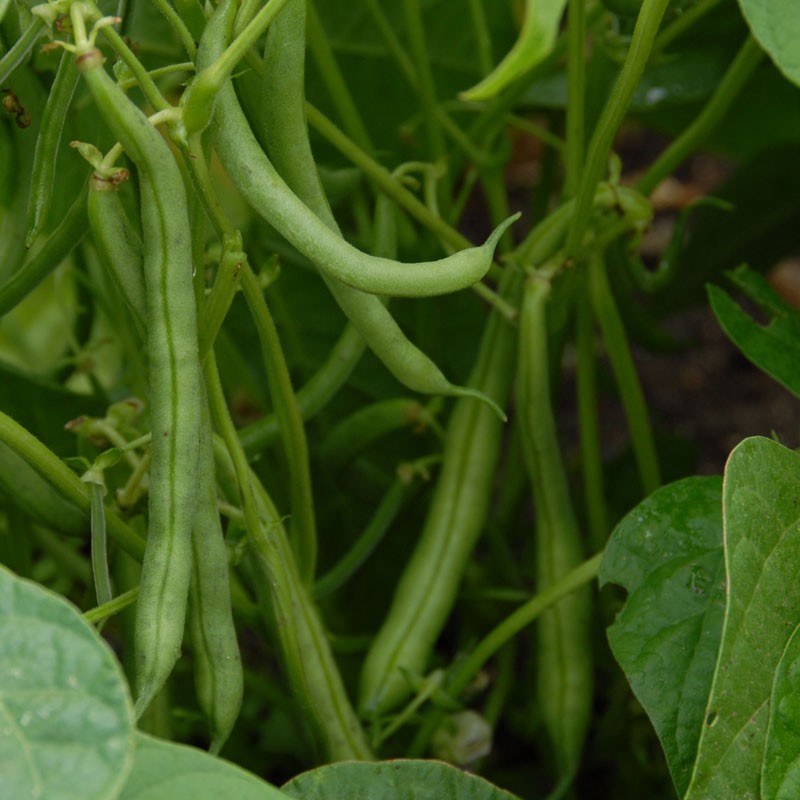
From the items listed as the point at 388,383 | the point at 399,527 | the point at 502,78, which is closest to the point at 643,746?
the point at 399,527

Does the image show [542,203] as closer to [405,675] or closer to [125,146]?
[405,675]

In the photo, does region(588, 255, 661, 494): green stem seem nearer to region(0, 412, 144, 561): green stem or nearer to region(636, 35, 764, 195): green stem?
region(636, 35, 764, 195): green stem

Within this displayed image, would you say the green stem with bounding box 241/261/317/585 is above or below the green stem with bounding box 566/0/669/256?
below

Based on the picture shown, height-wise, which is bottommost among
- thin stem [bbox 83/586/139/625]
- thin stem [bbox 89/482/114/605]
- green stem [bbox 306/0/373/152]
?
thin stem [bbox 83/586/139/625]

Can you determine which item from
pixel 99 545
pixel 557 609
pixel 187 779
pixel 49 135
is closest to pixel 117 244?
pixel 49 135

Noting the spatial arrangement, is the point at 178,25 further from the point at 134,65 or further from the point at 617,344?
the point at 617,344

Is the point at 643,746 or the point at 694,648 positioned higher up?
the point at 694,648

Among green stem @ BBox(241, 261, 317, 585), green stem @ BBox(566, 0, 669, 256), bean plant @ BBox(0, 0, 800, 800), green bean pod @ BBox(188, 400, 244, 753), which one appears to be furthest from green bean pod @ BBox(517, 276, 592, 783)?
green bean pod @ BBox(188, 400, 244, 753)

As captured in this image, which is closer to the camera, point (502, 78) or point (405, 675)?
point (502, 78)
